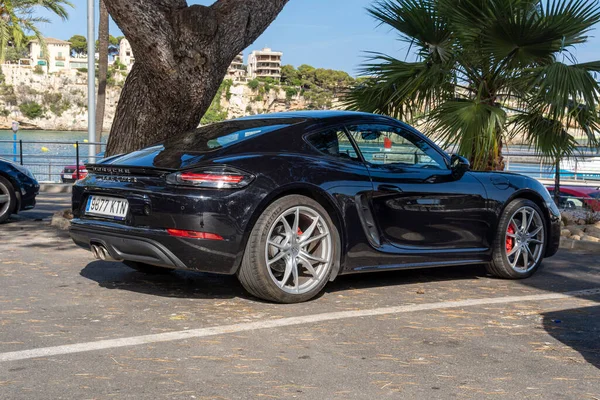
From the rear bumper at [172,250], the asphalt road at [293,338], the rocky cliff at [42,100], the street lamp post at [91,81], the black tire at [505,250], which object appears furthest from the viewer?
the rocky cliff at [42,100]

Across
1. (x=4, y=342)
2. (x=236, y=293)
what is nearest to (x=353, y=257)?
(x=236, y=293)

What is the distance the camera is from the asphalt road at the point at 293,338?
3682 mm

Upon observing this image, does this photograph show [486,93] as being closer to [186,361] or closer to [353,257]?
[353,257]

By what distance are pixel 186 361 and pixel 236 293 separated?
1908mm

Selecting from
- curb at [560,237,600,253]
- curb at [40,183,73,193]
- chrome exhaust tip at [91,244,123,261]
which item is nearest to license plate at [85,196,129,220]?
chrome exhaust tip at [91,244,123,261]

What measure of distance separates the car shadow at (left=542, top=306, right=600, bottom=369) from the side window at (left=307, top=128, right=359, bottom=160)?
1751 millimetres

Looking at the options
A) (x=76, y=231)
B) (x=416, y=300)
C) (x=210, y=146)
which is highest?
(x=210, y=146)

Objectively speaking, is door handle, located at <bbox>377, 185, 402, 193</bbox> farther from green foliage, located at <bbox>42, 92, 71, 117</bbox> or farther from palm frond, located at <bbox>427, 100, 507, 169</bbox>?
green foliage, located at <bbox>42, 92, 71, 117</bbox>

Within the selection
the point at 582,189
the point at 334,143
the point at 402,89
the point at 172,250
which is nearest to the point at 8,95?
the point at 582,189

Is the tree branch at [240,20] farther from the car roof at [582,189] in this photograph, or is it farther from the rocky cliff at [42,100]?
the rocky cliff at [42,100]

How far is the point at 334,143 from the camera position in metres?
5.98

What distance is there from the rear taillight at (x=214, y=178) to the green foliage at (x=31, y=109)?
180132 millimetres

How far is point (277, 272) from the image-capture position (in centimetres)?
563

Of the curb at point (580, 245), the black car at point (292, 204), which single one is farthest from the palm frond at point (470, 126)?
the black car at point (292, 204)
